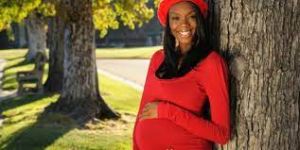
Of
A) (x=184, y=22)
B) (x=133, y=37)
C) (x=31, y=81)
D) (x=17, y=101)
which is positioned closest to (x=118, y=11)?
(x=17, y=101)

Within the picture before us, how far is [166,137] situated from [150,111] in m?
0.18

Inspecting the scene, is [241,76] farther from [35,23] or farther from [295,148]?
[35,23]

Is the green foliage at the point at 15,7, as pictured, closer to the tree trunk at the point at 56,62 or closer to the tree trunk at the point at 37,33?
the tree trunk at the point at 56,62

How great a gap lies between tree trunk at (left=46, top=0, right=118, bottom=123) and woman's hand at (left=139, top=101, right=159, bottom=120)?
378 inches

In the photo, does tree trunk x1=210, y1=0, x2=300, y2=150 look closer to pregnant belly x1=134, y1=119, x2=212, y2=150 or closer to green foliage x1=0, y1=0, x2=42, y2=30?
pregnant belly x1=134, y1=119, x2=212, y2=150

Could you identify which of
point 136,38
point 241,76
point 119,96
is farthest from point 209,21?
point 136,38

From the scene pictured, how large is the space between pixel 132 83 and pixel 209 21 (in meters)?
20.1

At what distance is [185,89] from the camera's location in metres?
3.44

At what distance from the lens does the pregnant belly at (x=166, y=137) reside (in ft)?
A: 11.5

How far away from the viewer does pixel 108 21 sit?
1673 centimetres

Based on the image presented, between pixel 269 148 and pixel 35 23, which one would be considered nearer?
pixel 269 148

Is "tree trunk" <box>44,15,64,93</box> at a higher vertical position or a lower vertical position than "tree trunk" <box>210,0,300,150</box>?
lower

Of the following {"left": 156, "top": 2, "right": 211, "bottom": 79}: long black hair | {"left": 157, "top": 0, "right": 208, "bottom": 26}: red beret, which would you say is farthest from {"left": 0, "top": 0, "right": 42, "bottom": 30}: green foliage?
{"left": 156, "top": 2, "right": 211, "bottom": 79}: long black hair

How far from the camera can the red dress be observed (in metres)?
3.36
